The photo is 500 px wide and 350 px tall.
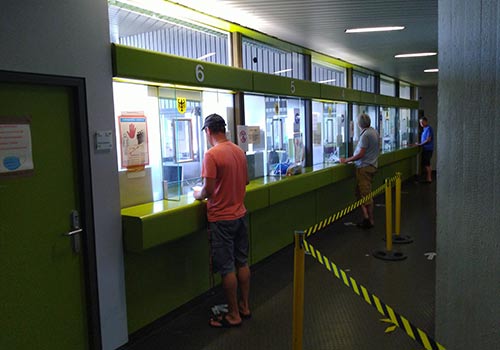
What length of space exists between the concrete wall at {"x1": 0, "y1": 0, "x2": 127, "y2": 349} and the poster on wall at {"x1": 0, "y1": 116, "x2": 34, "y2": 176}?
0.29 metres

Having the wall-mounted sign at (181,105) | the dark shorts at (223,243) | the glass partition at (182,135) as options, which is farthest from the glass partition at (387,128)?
the dark shorts at (223,243)

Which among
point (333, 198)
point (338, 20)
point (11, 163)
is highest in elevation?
point (338, 20)

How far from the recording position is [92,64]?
276 centimetres

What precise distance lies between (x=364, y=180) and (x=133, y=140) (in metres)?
4.09

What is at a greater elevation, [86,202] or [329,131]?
[329,131]

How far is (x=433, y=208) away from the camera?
782cm

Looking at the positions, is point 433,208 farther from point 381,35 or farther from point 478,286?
point 478,286

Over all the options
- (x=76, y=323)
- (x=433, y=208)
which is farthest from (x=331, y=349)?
(x=433, y=208)

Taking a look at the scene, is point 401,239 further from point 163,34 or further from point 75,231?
point 75,231

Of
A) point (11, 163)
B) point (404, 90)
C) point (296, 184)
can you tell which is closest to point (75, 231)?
point (11, 163)

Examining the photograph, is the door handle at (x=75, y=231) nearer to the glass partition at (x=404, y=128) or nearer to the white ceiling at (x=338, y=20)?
the white ceiling at (x=338, y=20)

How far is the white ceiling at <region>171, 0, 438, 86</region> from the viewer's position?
3992 mm

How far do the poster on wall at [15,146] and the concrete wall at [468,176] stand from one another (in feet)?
7.66

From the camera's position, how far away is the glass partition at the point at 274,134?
4930mm
